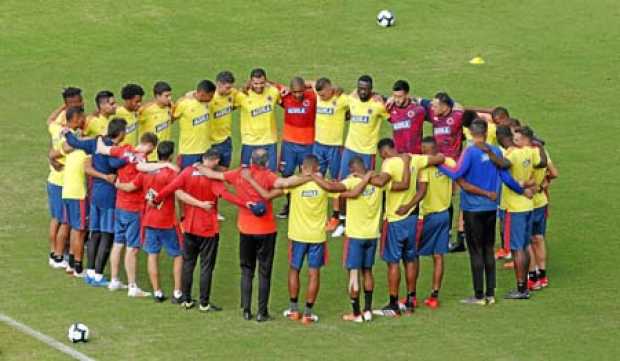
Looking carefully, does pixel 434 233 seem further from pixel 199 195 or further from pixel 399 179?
pixel 199 195

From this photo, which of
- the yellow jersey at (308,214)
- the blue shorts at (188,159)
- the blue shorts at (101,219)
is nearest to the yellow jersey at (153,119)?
the blue shorts at (188,159)

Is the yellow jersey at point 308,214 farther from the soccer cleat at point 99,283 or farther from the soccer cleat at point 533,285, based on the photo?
the soccer cleat at point 533,285

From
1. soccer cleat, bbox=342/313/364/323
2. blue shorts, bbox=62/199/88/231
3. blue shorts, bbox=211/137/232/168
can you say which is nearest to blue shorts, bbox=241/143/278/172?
blue shorts, bbox=211/137/232/168

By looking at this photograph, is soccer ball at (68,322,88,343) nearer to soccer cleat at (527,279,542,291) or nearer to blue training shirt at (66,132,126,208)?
blue training shirt at (66,132,126,208)

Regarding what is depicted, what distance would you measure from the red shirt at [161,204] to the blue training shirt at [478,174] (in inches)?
136

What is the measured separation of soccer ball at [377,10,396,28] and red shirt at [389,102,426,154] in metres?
10.7

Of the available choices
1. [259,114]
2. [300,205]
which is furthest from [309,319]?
[259,114]

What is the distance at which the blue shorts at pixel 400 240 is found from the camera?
18922mm

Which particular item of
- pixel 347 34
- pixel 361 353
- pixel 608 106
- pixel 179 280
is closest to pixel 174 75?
pixel 347 34

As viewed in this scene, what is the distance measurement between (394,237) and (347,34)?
551 inches

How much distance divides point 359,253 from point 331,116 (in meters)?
4.56

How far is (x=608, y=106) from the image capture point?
1116 inches

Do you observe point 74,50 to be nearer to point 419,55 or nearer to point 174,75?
point 174,75

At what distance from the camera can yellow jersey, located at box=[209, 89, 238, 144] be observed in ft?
75.1
